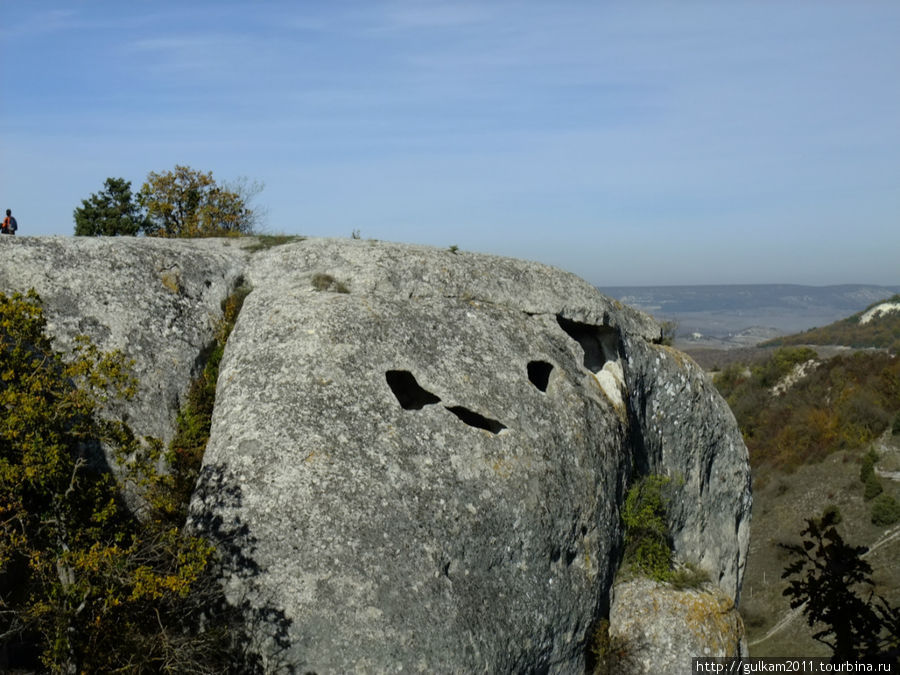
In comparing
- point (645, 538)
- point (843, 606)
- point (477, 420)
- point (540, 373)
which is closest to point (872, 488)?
point (645, 538)

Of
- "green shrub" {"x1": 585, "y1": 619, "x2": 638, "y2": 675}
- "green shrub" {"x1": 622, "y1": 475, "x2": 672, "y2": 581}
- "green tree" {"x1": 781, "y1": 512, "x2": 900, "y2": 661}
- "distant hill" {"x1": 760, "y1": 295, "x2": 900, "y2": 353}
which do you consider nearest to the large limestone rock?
"green shrub" {"x1": 585, "y1": 619, "x2": 638, "y2": 675}

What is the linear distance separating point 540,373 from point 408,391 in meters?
3.21

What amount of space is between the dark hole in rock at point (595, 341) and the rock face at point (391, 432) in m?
0.06

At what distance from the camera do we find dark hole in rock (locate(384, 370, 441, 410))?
16266 mm

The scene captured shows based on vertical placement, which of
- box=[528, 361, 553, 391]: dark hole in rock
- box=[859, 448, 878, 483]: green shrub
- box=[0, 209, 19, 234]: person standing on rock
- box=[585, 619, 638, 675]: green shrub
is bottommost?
box=[859, 448, 878, 483]: green shrub

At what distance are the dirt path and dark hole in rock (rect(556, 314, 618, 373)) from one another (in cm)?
2404

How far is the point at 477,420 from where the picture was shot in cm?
1614

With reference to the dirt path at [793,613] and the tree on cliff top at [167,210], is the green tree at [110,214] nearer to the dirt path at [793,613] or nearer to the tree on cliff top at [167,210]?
the tree on cliff top at [167,210]

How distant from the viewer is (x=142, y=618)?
12336mm

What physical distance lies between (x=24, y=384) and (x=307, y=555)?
15.3 ft

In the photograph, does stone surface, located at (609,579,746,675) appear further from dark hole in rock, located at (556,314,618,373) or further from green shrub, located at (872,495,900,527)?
green shrub, located at (872,495,900,527)

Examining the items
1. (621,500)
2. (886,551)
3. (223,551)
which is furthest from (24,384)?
(886,551)

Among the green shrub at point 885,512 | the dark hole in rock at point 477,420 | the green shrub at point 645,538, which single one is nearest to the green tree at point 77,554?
the dark hole in rock at point 477,420

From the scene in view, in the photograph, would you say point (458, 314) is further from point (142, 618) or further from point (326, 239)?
point (142, 618)
